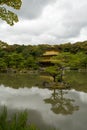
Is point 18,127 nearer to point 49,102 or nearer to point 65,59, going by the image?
point 49,102

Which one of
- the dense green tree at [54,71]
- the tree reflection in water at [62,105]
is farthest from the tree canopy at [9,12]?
the dense green tree at [54,71]

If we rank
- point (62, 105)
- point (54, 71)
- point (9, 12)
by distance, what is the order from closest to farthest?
1. point (9, 12)
2. point (62, 105)
3. point (54, 71)

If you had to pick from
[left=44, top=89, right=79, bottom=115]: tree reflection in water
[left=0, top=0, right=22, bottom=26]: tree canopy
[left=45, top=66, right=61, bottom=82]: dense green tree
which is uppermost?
[left=0, top=0, right=22, bottom=26]: tree canopy

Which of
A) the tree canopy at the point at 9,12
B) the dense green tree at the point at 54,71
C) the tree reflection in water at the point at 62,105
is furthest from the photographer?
the dense green tree at the point at 54,71

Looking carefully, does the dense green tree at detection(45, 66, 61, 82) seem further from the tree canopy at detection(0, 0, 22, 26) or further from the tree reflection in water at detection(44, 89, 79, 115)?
the tree canopy at detection(0, 0, 22, 26)

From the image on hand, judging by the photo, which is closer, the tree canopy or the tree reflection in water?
the tree canopy

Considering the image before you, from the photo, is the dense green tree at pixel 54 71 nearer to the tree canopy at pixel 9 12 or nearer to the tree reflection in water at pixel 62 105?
the tree reflection in water at pixel 62 105

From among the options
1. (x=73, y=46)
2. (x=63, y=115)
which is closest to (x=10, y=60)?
(x=73, y=46)

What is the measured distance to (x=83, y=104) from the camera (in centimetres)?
1245

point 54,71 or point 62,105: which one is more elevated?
point 54,71

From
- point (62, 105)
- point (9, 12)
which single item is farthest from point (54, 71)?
point (9, 12)

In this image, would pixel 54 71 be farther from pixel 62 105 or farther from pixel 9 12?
pixel 9 12

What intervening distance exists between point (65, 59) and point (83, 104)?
12.9m

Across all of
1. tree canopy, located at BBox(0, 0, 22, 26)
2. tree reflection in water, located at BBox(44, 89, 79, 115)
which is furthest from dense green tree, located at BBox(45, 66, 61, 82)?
tree canopy, located at BBox(0, 0, 22, 26)
